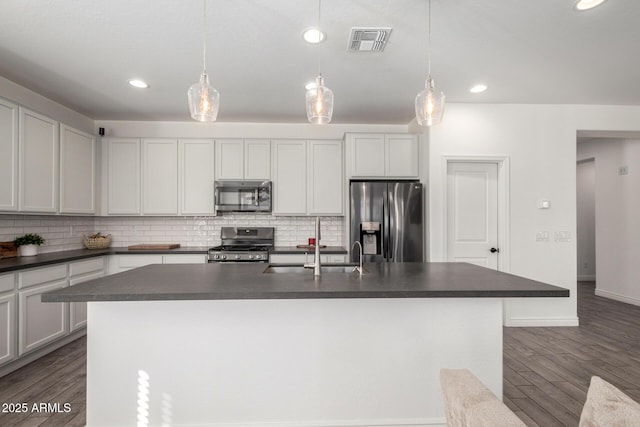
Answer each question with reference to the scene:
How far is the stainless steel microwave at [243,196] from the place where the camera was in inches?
176

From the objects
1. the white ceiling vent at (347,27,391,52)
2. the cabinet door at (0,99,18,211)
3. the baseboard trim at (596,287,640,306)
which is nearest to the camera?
the white ceiling vent at (347,27,391,52)

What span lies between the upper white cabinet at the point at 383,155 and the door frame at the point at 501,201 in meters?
0.43

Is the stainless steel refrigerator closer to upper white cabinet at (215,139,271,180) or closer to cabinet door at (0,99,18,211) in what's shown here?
upper white cabinet at (215,139,271,180)

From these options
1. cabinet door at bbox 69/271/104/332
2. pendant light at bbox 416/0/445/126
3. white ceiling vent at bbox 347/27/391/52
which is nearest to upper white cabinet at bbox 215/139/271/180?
cabinet door at bbox 69/271/104/332

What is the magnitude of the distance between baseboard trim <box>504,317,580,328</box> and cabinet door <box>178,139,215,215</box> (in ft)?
13.2

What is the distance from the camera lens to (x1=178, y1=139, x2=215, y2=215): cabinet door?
4.51 m

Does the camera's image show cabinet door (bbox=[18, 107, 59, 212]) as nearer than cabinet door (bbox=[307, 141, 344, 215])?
Yes

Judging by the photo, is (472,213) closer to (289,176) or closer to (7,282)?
(289,176)

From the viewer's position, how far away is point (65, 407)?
2.35 m

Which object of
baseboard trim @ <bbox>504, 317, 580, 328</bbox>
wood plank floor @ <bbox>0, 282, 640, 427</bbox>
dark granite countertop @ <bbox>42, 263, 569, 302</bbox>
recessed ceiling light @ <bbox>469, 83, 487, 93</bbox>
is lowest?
wood plank floor @ <bbox>0, 282, 640, 427</bbox>

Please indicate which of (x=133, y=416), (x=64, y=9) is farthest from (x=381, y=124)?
(x=133, y=416)

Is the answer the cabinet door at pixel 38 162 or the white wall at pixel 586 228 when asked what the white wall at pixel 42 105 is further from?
the white wall at pixel 586 228

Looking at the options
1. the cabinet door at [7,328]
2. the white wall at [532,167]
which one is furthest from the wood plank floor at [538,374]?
the white wall at [532,167]

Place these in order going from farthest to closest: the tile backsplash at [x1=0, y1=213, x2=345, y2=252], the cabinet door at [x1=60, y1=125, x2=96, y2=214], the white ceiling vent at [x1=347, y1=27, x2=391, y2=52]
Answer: the tile backsplash at [x1=0, y1=213, x2=345, y2=252], the cabinet door at [x1=60, y1=125, x2=96, y2=214], the white ceiling vent at [x1=347, y1=27, x2=391, y2=52]
